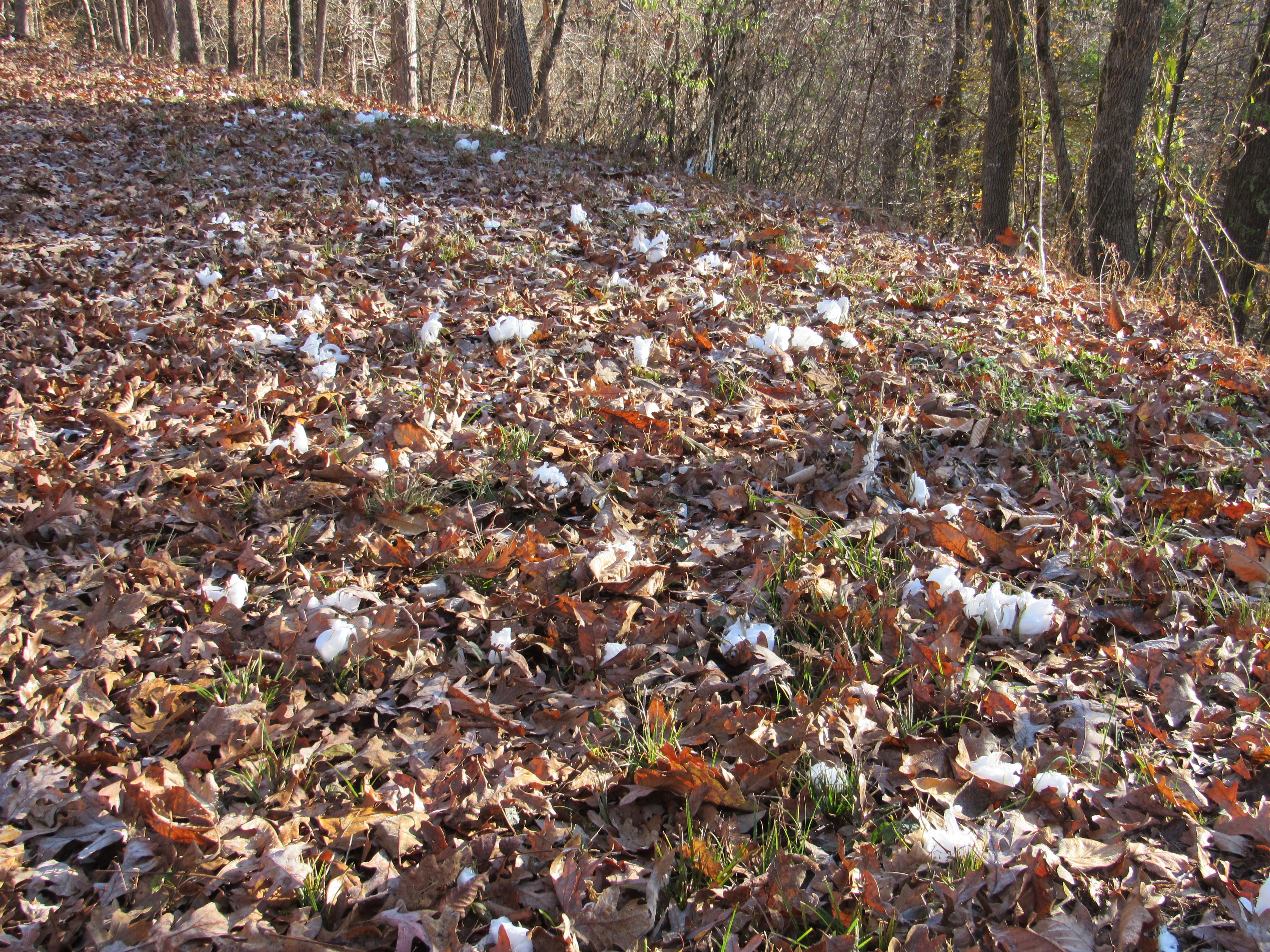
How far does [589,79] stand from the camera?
1670 centimetres

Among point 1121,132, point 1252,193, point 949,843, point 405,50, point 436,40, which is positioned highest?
point 436,40

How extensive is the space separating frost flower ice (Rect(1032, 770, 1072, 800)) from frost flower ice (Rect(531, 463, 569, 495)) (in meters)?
1.88

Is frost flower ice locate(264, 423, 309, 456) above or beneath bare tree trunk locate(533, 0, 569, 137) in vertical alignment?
beneath

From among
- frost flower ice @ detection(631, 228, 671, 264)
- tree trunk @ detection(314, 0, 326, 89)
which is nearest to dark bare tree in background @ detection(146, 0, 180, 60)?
tree trunk @ detection(314, 0, 326, 89)

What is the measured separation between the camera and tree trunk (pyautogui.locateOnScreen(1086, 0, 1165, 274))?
24.0ft

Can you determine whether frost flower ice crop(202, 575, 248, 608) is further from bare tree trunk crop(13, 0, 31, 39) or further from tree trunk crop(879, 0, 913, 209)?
bare tree trunk crop(13, 0, 31, 39)

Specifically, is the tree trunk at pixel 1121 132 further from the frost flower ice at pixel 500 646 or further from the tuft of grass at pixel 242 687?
the tuft of grass at pixel 242 687

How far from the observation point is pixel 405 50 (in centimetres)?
1520

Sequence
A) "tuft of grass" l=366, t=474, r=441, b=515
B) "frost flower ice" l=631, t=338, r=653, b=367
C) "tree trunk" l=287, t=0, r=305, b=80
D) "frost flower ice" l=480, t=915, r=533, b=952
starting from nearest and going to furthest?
"frost flower ice" l=480, t=915, r=533, b=952 → "tuft of grass" l=366, t=474, r=441, b=515 → "frost flower ice" l=631, t=338, r=653, b=367 → "tree trunk" l=287, t=0, r=305, b=80

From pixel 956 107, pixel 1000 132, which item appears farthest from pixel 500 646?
pixel 956 107

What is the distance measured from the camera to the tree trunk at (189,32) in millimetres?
16891

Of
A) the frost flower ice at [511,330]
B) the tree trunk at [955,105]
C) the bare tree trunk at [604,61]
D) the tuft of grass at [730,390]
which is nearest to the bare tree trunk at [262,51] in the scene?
the bare tree trunk at [604,61]

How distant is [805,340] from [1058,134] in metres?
7.30

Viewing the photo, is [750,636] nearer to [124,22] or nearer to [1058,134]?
[1058,134]
